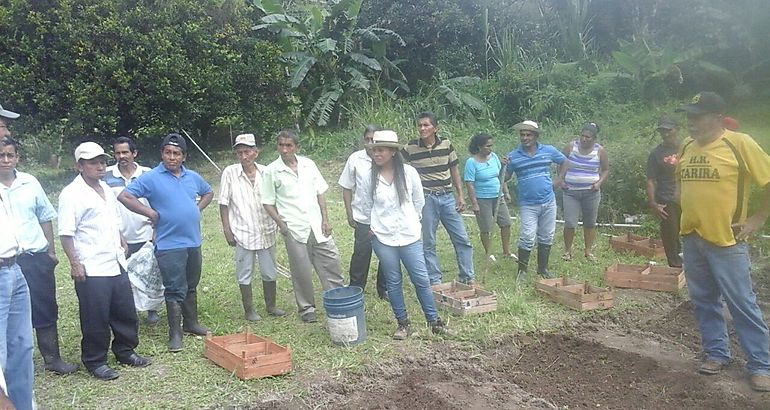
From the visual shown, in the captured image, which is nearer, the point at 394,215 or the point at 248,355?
the point at 248,355

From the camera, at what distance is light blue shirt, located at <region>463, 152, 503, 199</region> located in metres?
7.33

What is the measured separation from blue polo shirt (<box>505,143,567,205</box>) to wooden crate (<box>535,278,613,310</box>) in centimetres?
89

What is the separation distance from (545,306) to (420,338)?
1439mm

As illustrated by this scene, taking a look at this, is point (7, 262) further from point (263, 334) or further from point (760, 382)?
point (760, 382)

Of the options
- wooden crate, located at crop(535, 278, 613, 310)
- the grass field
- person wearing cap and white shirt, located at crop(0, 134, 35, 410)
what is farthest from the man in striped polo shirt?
person wearing cap and white shirt, located at crop(0, 134, 35, 410)

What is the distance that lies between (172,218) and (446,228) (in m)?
2.70

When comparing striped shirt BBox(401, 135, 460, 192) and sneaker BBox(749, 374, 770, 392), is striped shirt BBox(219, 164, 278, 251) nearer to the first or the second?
striped shirt BBox(401, 135, 460, 192)

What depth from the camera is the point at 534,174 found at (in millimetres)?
7016

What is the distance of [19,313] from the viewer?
3.78 meters

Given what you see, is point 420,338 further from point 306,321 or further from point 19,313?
point 19,313

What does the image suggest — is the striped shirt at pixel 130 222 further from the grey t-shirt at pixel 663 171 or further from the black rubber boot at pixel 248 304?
the grey t-shirt at pixel 663 171

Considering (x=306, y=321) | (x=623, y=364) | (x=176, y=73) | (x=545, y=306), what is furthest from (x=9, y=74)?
(x=623, y=364)

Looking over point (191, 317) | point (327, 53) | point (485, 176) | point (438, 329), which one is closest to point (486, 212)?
point (485, 176)

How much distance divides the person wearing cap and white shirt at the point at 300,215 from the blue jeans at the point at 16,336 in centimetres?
234
